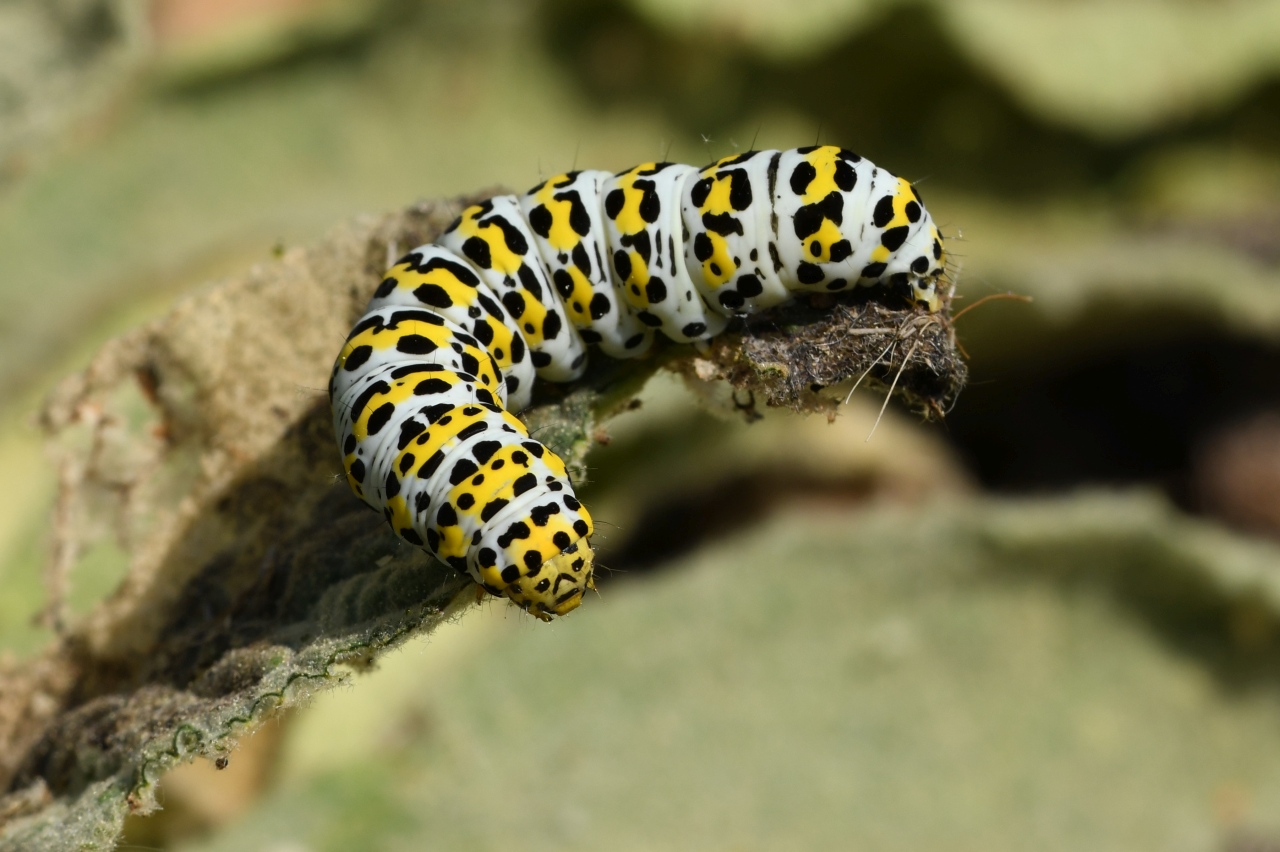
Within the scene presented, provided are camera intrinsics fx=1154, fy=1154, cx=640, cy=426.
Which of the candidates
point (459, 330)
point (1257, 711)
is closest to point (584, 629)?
point (459, 330)

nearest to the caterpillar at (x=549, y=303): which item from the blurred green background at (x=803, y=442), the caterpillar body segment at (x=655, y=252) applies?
the caterpillar body segment at (x=655, y=252)

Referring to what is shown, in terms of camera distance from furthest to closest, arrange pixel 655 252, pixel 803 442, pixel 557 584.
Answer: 1. pixel 803 442
2. pixel 655 252
3. pixel 557 584

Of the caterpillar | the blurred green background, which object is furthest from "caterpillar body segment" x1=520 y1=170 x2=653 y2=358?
the blurred green background

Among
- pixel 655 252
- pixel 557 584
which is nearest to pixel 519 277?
pixel 655 252

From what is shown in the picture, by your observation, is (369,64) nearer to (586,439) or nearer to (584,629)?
(584,629)

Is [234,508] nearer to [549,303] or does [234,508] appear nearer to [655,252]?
[549,303]

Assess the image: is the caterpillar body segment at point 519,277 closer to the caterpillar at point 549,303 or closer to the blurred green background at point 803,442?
the caterpillar at point 549,303
